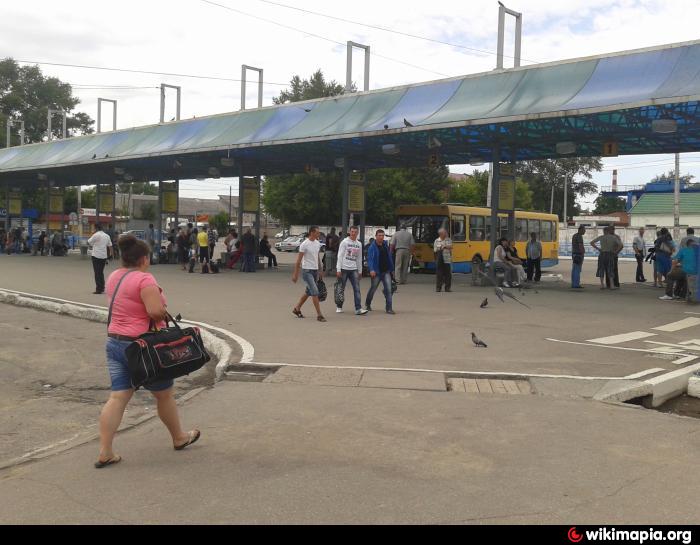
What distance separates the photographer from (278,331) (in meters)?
11.3

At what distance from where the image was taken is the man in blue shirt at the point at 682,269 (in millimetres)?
15625

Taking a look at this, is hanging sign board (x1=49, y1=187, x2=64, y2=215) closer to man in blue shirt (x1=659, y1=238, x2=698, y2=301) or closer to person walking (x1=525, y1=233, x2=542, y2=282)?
person walking (x1=525, y1=233, x2=542, y2=282)

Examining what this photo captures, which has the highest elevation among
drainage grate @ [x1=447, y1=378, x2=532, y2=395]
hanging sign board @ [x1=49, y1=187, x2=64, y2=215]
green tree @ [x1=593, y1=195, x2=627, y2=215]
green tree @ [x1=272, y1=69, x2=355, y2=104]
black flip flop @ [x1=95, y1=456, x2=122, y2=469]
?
green tree @ [x1=272, y1=69, x2=355, y2=104]

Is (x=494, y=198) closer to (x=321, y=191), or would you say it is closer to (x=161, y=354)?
(x=161, y=354)

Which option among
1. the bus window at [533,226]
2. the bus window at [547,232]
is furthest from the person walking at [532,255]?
the bus window at [547,232]

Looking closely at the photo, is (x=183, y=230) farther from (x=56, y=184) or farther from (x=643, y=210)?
→ (x=643, y=210)

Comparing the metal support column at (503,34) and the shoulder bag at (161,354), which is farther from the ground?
the metal support column at (503,34)

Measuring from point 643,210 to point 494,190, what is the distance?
49296 mm

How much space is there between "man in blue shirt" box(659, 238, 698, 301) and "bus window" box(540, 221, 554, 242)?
13344 millimetres

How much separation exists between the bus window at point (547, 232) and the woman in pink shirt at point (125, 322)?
1067 inches

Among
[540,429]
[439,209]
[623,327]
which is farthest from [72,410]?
[439,209]

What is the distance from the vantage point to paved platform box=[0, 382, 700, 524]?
411 cm

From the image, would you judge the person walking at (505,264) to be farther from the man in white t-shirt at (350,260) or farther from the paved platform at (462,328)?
the man in white t-shirt at (350,260)

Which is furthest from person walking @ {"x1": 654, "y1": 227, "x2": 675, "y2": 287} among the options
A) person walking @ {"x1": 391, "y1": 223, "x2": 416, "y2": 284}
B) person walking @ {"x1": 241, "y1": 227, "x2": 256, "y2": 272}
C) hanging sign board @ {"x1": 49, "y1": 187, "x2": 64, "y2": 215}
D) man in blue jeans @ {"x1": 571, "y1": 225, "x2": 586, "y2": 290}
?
hanging sign board @ {"x1": 49, "y1": 187, "x2": 64, "y2": 215}
